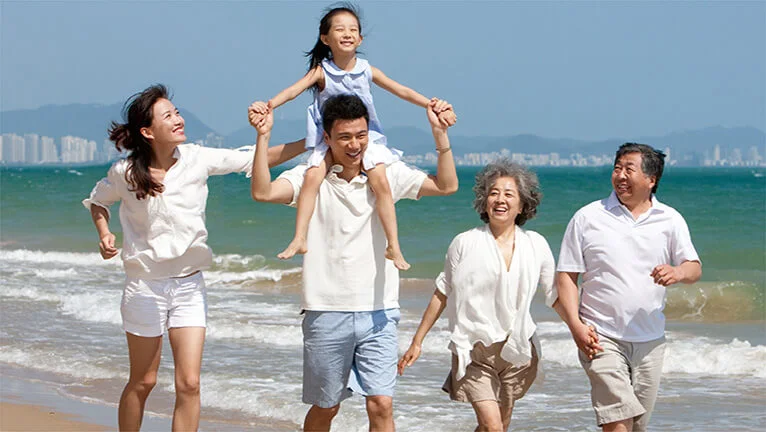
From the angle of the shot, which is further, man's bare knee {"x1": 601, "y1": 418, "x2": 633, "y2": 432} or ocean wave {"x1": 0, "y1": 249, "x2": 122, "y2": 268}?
ocean wave {"x1": 0, "y1": 249, "x2": 122, "y2": 268}

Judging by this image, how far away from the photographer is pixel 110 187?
5.04m

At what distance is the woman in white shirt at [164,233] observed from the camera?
4863mm

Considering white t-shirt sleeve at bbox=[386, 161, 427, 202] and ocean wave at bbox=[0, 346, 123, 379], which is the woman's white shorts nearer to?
white t-shirt sleeve at bbox=[386, 161, 427, 202]

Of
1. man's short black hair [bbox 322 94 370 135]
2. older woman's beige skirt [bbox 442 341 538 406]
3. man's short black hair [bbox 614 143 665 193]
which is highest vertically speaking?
man's short black hair [bbox 322 94 370 135]

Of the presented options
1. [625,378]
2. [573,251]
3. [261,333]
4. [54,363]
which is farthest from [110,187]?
[261,333]

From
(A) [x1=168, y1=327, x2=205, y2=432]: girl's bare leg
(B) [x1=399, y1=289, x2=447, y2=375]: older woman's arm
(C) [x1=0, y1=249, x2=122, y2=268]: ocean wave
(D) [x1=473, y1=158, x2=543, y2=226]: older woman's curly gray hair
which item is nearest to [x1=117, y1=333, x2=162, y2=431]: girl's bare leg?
(A) [x1=168, y1=327, x2=205, y2=432]: girl's bare leg

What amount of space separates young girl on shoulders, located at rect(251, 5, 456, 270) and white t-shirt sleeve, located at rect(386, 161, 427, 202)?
5 cm

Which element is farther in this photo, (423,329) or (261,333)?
(261,333)

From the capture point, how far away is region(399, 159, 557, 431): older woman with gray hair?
4766 millimetres

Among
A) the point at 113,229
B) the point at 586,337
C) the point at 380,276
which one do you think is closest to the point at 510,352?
the point at 586,337

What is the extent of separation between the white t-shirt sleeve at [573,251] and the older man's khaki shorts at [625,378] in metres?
0.35

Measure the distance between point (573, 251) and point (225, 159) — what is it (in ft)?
5.72

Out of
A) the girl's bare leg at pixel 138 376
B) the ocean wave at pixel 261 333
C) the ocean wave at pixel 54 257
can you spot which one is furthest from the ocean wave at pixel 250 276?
the girl's bare leg at pixel 138 376

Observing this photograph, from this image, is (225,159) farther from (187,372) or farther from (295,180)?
(187,372)
